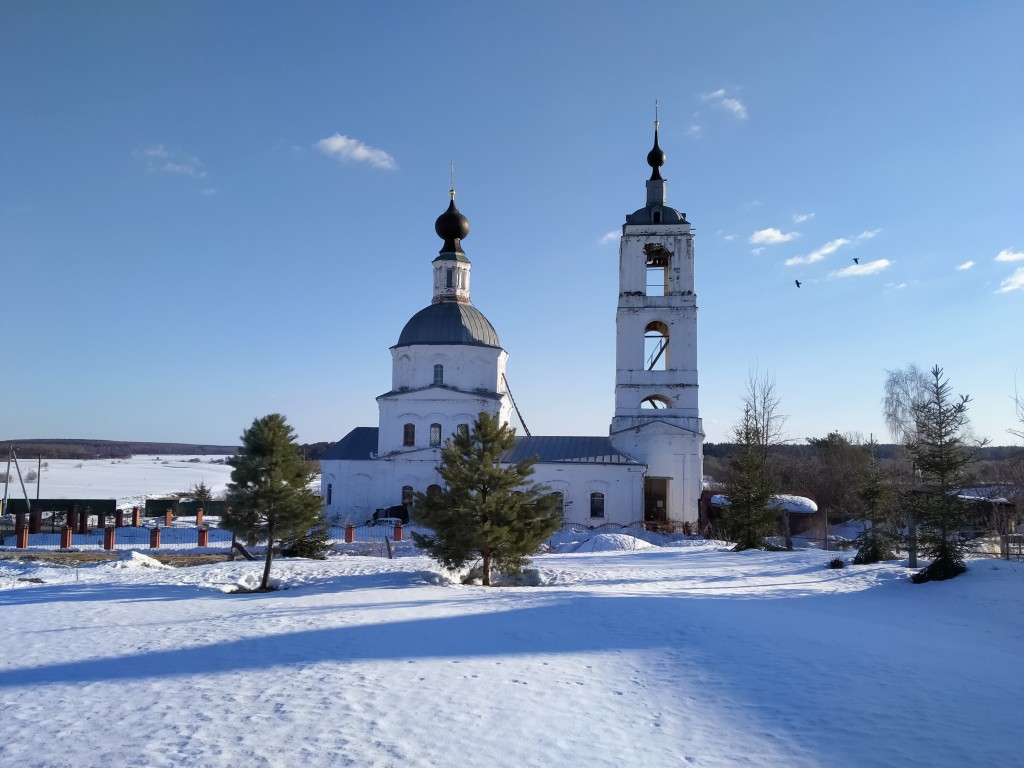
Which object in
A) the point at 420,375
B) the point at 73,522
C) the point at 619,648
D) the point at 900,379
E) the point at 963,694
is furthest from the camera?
the point at 900,379

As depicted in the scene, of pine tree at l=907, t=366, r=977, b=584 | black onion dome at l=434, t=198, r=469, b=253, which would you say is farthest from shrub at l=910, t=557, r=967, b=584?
black onion dome at l=434, t=198, r=469, b=253

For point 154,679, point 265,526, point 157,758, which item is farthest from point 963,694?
point 265,526

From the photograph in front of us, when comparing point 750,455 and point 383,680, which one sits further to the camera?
point 750,455

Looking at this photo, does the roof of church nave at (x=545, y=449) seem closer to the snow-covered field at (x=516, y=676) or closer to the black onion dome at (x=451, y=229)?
the black onion dome at (x=451, y=229)

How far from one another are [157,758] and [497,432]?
10.7 meters

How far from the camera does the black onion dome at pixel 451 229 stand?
3603cm

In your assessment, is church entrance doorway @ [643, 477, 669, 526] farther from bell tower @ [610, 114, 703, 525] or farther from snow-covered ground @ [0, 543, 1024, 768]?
snow-covered ground @ [0, 543, 1024, 768]

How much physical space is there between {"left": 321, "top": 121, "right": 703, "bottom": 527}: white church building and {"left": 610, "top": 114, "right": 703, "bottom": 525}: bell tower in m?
0.05

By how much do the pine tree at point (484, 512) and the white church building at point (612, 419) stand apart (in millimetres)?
13785

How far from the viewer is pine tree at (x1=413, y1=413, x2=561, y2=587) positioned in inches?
592

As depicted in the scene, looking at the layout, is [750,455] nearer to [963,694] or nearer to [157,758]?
[963,694]

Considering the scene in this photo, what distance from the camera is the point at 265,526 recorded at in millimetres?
15625

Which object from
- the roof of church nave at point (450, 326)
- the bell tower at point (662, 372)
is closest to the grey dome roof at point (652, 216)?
the bell tower at point (662, 372)

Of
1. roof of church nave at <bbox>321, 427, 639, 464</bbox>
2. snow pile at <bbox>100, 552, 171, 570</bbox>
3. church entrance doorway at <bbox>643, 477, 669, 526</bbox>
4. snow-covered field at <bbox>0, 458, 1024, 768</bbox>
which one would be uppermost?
roof of church nave at <bbox>321, 427, 639, 464</bbox>
